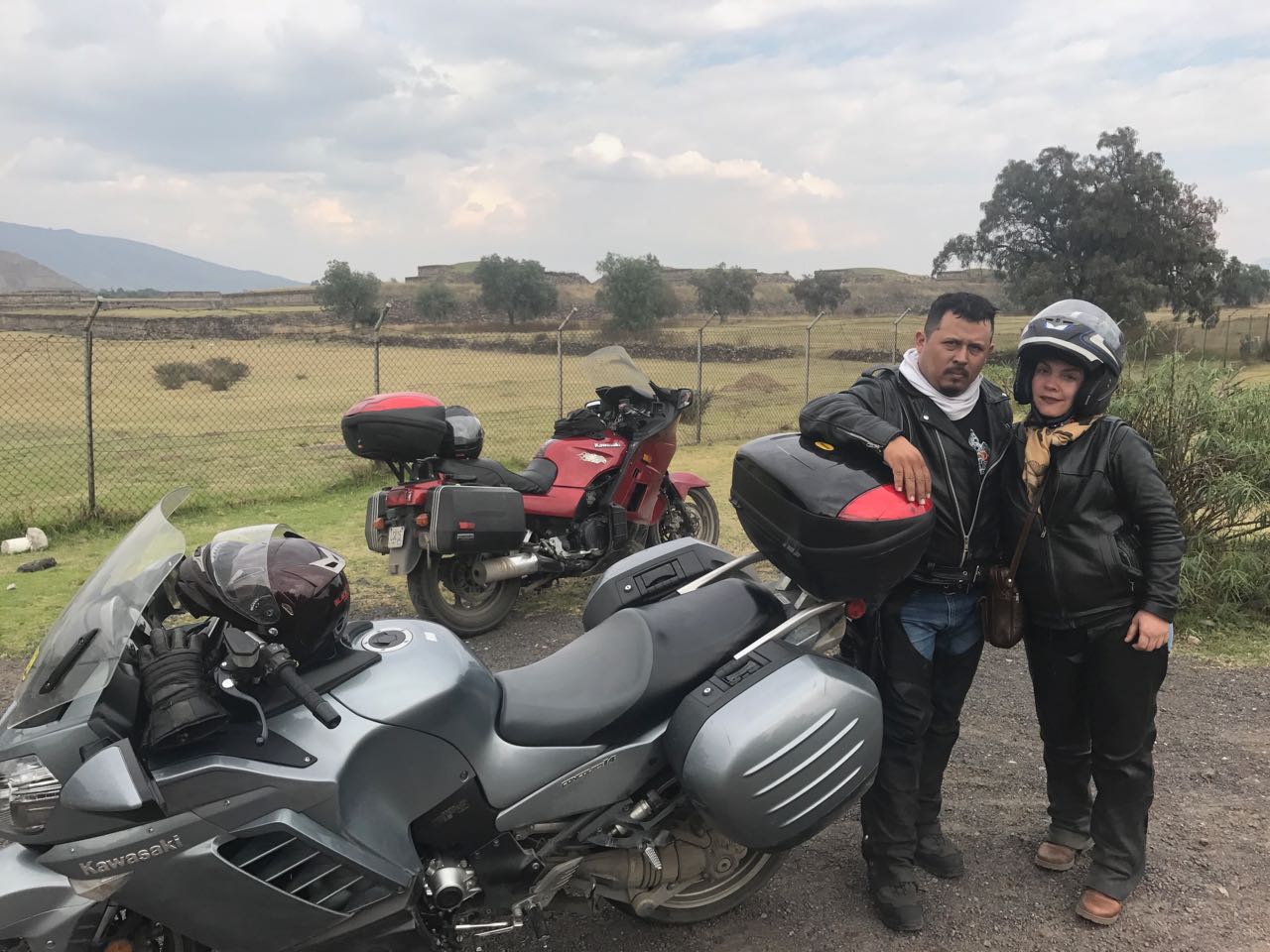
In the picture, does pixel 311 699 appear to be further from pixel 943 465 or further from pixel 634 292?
pixel 634 292

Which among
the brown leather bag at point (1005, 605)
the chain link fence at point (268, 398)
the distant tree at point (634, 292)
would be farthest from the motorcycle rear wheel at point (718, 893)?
the distant tree at point (634, 292)

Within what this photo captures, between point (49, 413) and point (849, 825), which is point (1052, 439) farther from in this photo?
point (49, 413)

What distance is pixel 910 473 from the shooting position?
2.38 m

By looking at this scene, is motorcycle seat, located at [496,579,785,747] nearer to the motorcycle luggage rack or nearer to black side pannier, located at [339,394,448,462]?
the motorcycle luggage rack

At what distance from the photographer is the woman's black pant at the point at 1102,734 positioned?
2.69m

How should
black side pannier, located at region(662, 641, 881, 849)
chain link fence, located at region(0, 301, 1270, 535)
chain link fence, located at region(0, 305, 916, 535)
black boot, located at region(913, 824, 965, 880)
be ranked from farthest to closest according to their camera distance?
chain link fence, located at region(0, 305, 916, 535)
chain link fence, located at region(0, 301, 1270, 535)
black boot, located at region(913, 824, 965, 880)
black side pannier, located at region(662, 641, 881, 849)

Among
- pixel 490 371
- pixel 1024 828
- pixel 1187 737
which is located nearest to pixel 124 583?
pixel 1024 828

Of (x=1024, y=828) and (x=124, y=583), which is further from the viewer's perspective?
(x=1024, y=828)

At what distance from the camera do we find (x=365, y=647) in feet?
6.91

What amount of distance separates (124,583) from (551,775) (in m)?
1.04

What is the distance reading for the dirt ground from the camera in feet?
8.80

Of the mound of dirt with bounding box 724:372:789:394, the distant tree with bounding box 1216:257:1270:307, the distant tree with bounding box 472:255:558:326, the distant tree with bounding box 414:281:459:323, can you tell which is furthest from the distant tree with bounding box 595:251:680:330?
the mound of dirt with bounding box 724:372:789:394

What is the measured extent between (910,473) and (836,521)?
244 millimetres

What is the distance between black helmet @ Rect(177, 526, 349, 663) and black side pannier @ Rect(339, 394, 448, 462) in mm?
2751
